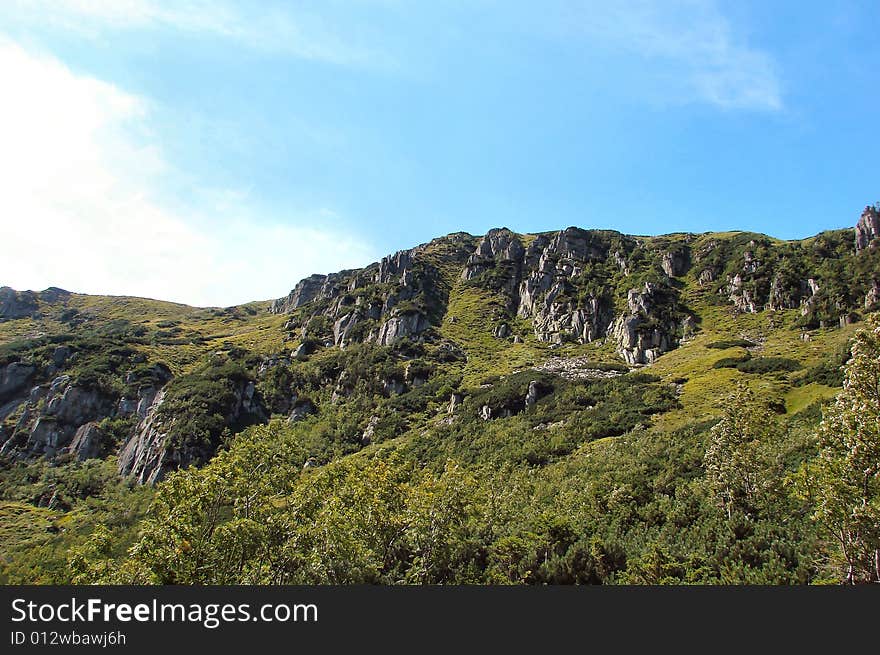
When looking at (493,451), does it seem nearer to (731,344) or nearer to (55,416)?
(731,344)

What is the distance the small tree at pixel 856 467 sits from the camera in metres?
13.9

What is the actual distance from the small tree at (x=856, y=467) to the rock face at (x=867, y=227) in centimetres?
15053

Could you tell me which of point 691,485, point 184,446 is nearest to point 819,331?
point 691,485

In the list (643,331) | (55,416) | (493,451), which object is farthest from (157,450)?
(643,331)

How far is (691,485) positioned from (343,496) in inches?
918

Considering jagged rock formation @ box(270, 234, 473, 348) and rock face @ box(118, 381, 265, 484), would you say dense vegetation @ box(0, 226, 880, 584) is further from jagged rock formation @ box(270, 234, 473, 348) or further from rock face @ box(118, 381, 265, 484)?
jagged rock formation @ box(270, 234, 473, 348)

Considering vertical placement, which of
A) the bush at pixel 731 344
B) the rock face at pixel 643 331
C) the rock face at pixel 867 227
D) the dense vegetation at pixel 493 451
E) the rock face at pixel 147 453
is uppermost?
the rock face at pixel 867 227

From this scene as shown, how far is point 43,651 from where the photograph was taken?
12.2 metres

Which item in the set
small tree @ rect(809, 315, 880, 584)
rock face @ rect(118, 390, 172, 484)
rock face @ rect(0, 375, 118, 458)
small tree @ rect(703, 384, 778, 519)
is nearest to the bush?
small tree @ rect(703, 384, 778, 519)

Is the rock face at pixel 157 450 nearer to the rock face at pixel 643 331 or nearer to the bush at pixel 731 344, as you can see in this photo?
the rock face at pixel 643 331

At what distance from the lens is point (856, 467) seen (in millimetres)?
14141

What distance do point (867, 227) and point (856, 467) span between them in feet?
522

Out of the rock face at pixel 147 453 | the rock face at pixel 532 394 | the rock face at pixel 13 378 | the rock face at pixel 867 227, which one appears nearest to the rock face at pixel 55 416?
the rock face at pixel 13 378

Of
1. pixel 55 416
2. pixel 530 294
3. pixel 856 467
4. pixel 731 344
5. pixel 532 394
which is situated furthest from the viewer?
pixel 530 294
